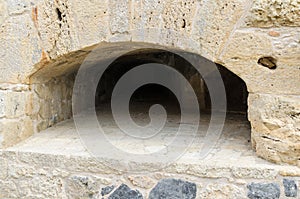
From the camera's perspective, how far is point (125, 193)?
5.68 feet

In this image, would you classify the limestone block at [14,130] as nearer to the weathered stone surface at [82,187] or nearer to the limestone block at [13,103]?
the limestone block at [13,103]

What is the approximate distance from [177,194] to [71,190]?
2.14ft

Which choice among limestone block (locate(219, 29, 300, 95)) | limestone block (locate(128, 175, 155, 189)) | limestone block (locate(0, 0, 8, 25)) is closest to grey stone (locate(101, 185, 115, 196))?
limestone block (locate(128, 175, 155, 189))

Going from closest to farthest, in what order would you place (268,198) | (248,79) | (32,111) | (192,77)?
1. (268,198)
2. (248,79)
3. (32,111)
4. (192,77)

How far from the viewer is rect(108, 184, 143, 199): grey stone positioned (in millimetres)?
1716

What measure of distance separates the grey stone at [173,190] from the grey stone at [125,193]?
0.08 metres

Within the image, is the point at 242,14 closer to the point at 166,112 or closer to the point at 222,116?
the point at 222,116

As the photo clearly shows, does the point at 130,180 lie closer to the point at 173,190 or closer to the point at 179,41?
the point at 173,190

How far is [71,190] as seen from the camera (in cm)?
183

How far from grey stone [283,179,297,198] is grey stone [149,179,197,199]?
1.51 ft

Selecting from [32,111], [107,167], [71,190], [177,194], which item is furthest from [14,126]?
[177,194]

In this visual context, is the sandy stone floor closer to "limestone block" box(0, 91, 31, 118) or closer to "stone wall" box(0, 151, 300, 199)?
"stone wall" box(0, 151, 300, 199)

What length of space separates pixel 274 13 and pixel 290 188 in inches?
35.4

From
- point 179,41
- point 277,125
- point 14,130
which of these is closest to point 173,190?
point 277,125
